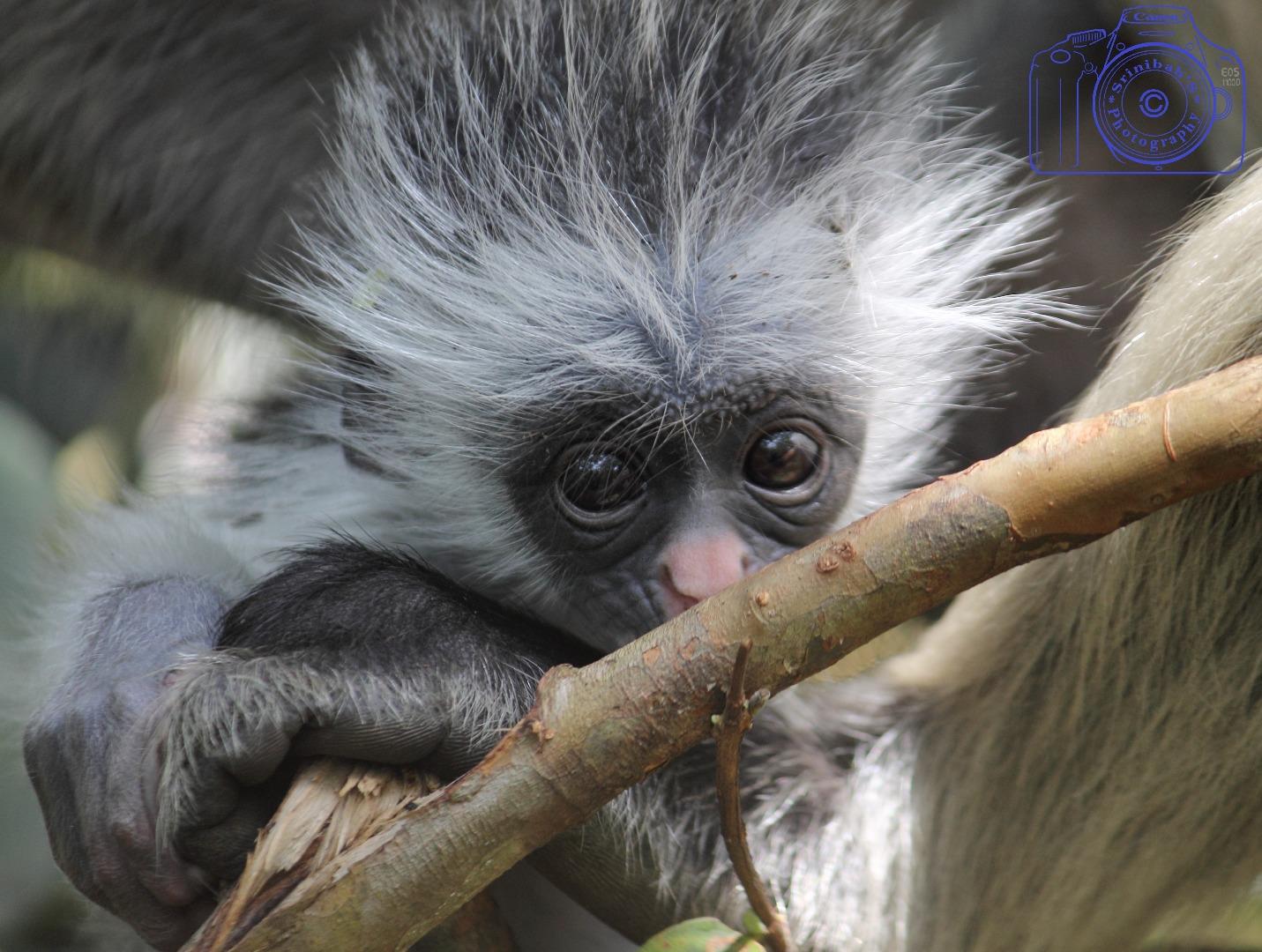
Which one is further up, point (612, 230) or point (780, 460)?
point (612, 230)

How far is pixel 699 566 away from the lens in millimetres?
1560

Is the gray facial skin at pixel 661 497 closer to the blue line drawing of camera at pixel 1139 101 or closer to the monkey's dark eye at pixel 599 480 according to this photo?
the monkey's dark eye at pixel 599 480

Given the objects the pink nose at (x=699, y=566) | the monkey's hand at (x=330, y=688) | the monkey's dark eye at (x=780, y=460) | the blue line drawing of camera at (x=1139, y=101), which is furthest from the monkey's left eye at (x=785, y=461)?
the blue line drawing of camera at (x=1139, y=101)

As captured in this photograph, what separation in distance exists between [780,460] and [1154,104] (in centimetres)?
82

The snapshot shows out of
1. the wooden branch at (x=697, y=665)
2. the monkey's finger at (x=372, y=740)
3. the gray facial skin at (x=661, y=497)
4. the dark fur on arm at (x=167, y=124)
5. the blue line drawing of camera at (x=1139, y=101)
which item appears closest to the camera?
the wooden branch at (x=697, y=665)

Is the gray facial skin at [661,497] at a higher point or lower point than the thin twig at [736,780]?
higher

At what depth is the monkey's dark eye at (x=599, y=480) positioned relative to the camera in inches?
66.1

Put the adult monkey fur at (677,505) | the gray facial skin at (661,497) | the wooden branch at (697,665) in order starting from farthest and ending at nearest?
1. the gray facial skin at (661,497)
2. the adult monkey fur at (677,505)
3. the wooden branch at (697,665)

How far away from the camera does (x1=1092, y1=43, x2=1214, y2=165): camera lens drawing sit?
1853mm

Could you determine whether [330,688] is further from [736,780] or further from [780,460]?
[780,460]

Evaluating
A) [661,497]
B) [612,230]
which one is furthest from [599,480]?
[612,230]

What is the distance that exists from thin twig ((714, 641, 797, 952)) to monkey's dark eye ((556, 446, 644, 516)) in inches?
24.9

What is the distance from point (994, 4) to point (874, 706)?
1.59 meters

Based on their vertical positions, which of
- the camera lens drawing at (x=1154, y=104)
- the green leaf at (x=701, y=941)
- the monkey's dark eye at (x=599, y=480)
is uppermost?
the camera lens drawing at (x=1154, y=104)
